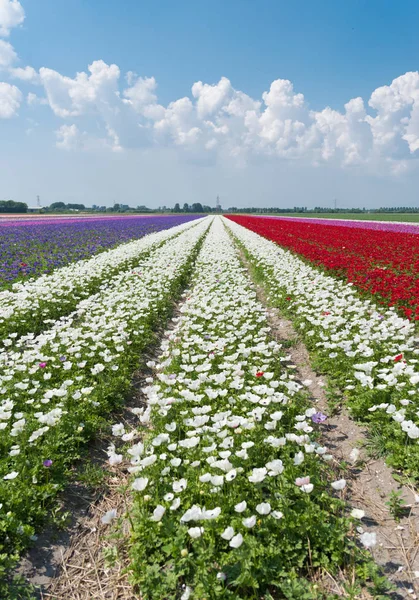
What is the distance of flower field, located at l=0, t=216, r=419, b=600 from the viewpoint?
254 cm

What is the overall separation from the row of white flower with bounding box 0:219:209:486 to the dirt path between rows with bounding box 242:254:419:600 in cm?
280

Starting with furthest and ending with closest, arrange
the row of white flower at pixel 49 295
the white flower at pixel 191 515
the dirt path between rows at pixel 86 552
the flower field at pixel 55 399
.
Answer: the row of white flower at pixel 49 295 < the flower field at pixel 55 399 < the dirt path between rows at pixel 86 552 < the white flower at pixel 191 515

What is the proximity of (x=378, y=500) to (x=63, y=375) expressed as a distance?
163 inches

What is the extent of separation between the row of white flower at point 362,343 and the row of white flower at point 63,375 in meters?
3.17

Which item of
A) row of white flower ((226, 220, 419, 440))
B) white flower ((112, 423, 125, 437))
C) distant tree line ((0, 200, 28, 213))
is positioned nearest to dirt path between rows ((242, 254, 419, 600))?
row of white flower ((226, 220, 419, 440))

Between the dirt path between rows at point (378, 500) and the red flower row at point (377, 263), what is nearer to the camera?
the dirt path between rows at point (378, 500)

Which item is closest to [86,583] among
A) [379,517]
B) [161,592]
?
[161,592]

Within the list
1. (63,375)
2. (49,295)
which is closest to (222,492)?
(63,375)

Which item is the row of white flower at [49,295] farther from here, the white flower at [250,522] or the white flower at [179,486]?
the white flower at [250,522]

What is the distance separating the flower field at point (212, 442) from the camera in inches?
100

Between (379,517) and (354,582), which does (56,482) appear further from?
(379,517)

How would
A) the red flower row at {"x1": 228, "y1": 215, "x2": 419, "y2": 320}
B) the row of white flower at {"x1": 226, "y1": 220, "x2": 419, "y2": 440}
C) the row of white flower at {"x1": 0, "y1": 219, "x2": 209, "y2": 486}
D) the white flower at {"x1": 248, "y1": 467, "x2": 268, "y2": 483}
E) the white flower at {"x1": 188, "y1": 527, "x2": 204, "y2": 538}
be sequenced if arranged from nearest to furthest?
the white flower at {"x1": 188, "y1": 527, "x2": 204, "y2": 538} < the white flower at {"x1": 248, "y1": 467, "x2": 268, "y2": 483} < the row of white flower at {"x1": 0, "y1": 219, "x2": 209, "y2": 486} < the row of white flower at {"x1": 226, "y1": 220, "x2": 419, "y2": 440} < the red flower row at {"x1": 228, "y1": 215, "x2": 419, "y2": 320}

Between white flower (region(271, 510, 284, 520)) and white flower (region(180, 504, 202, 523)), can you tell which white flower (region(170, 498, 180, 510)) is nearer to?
white flower (region(180, 504, 202, 523))

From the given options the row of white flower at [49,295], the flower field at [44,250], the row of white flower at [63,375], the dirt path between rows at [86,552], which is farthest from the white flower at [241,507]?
the flower field at [44,250]
